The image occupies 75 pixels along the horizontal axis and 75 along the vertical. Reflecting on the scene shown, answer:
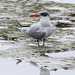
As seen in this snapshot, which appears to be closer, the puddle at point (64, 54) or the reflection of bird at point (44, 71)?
the reflection of bird at point (44, 71)

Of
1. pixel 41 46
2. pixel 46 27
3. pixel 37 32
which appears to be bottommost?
pixel 41 46

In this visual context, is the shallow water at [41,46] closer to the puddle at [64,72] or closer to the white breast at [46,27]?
the puddle at [64,72]

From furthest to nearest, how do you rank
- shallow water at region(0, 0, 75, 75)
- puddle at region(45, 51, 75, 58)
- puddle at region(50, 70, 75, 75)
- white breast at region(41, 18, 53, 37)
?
white breast at region(41, 18, 53, 37) → puddle at region(45, 51, 75, 58) → shallow water at region(0, 0, 75, 75) → puddle at region(50, 70, 75, 75)

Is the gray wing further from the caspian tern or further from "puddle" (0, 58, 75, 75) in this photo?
"puddle" (0, 58, 75, 75)

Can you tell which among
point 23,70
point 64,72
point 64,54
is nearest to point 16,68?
point 23,70

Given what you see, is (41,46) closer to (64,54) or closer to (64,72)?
(64,54)

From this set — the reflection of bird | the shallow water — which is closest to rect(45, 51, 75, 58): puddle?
the shallow water

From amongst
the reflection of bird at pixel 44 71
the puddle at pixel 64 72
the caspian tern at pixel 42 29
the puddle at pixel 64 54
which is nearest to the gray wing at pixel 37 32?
the caspian tern at pixel 42 29

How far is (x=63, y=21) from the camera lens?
13.9 metres

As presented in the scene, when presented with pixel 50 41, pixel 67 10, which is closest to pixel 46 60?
pixel 50 41

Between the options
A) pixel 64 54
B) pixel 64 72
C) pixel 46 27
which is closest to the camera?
pixel 64 72

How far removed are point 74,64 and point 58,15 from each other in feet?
23.7

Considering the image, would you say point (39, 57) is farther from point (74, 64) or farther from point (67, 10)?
point (67, 10)

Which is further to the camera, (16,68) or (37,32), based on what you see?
(37,32)
